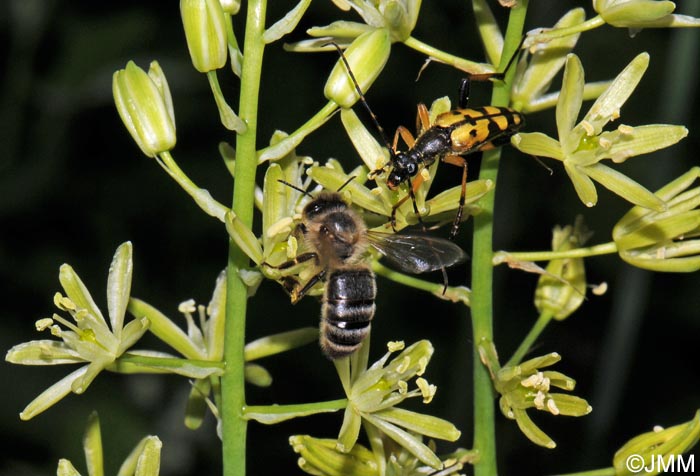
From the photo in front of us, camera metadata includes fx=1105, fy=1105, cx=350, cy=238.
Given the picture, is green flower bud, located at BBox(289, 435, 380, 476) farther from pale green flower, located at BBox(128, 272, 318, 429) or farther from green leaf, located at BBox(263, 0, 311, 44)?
green leaf, located at BBox(263, 0, 311, 44)

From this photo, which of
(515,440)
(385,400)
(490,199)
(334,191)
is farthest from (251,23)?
(515,440)

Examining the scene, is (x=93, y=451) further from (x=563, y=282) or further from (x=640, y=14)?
(x=640, y=14)

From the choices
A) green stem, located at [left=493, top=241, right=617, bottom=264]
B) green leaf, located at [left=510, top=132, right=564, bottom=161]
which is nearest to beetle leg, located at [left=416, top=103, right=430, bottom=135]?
green leaf, located at [left=510, top=132, right=564, bottom=161]

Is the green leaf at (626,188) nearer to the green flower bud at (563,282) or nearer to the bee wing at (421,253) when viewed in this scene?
the green flower bud at (563,282)

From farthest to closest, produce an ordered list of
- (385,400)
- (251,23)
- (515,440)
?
(515,440) → (385,400) → (251,23)

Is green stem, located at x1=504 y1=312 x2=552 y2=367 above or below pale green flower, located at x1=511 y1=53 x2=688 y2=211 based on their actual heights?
below

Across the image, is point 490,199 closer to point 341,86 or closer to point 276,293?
point 341,86

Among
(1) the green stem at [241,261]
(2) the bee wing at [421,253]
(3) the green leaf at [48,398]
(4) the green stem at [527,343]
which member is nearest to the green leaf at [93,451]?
(3) the green leaf at [48,398]
